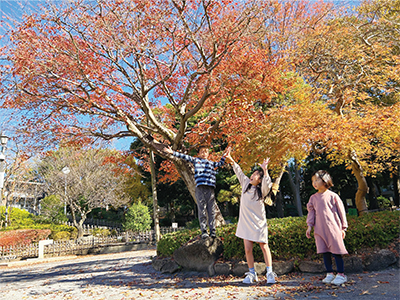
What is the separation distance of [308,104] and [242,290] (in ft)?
24.0

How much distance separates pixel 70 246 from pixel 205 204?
43.6 feet

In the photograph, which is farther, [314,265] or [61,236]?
[61,236]

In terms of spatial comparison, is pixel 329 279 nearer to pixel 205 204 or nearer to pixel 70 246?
pixel 205 204

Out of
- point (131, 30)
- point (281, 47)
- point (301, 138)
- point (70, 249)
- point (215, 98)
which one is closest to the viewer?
point (131, 30)

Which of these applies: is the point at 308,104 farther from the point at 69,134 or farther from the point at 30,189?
the point at 30,189

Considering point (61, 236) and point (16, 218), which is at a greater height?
point (16, 218)

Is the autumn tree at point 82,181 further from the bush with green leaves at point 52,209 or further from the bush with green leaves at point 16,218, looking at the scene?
the bush with green leaves at point 16,218

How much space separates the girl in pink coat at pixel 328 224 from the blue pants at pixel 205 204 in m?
1.90

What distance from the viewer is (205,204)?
16.8 ft

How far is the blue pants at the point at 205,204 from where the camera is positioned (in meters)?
5.11

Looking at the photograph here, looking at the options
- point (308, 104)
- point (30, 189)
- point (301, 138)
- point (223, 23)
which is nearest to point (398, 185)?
point (308, 104)

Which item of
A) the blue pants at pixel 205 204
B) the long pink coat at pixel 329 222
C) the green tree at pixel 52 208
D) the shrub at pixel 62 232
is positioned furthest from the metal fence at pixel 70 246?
the long pink coat at pixel 329 222

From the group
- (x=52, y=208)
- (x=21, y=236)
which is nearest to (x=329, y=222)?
(x=21, y=236)

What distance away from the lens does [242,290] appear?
3818 mm
